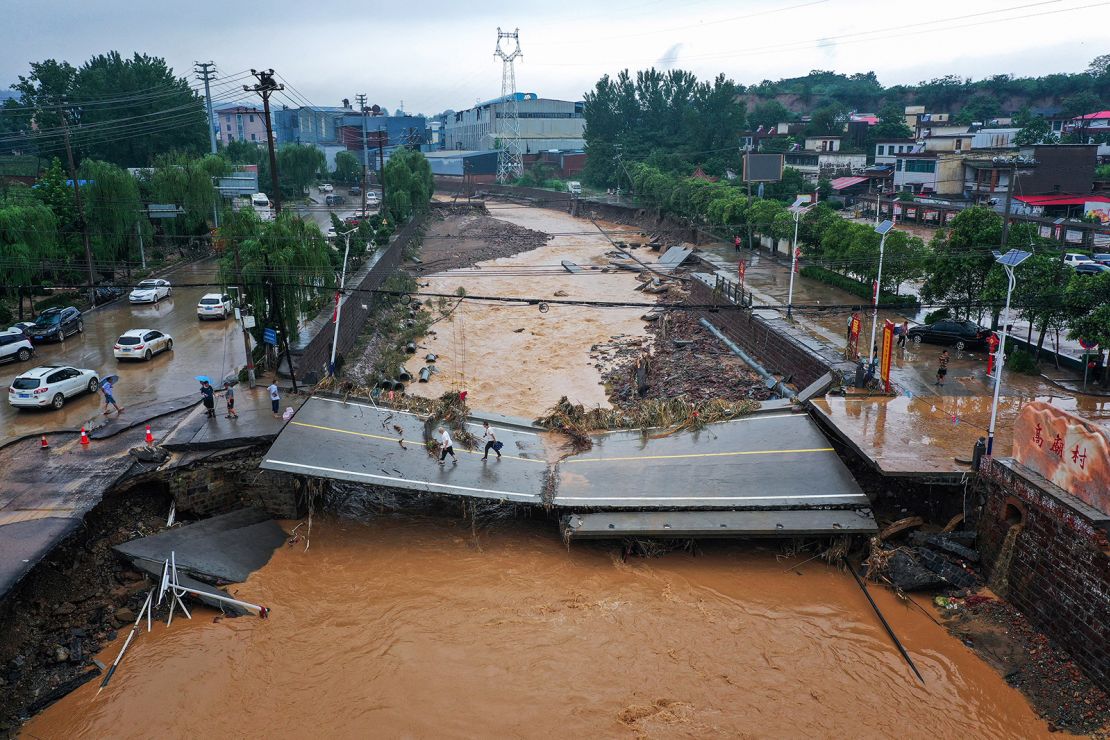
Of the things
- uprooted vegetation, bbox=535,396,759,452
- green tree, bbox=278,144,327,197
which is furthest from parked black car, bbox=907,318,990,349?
green tree, bbox=278,144,327,197

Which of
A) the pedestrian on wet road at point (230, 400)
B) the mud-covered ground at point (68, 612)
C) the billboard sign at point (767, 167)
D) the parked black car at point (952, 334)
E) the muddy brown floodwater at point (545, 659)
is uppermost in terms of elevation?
the billboard sign at point (767, 167)

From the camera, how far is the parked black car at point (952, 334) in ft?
86.5

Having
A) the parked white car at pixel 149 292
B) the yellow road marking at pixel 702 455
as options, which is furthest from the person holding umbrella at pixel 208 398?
the parked white car at pixel 149 292

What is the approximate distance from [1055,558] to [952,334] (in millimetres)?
15209

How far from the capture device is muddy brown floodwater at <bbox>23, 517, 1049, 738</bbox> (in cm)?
1195

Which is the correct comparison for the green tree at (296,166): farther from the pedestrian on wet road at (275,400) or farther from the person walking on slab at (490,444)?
the person walking on slab at (490,444)

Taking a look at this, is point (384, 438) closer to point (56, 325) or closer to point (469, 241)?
point (56, 325)

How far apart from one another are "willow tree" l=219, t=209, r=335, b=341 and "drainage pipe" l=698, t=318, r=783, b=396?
16.0 m

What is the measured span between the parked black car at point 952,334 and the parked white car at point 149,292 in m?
32.6

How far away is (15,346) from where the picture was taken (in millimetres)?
26297

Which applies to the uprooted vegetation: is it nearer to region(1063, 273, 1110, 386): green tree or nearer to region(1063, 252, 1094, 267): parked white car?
region(1063, 273, 1110, 386): green tree

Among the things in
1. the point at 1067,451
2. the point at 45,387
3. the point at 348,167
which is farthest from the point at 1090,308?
the point at 348,167

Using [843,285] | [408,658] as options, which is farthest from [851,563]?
[843,285]

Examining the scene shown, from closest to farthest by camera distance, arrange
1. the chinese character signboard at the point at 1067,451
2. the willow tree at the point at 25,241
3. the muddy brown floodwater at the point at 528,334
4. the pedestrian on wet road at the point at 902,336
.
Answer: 1. the chinese character signboard at the point at 1067,451
2. the pedestrian on wet road at the point at 902,336
3. the muddy brown floodwater at the point at 528,334
4. the willow tree at the point at 25,241
